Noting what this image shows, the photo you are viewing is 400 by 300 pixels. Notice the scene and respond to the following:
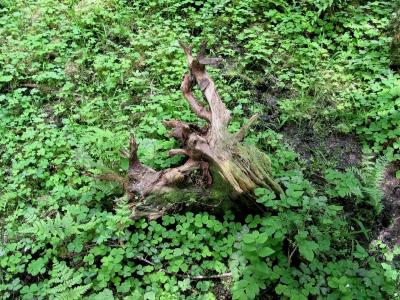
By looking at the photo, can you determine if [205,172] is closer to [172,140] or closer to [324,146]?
[172,140]

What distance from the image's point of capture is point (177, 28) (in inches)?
237

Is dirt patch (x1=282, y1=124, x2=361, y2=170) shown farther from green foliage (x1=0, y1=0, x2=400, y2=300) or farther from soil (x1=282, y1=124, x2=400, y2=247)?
green foliage (x1=0, y1=0, x2=400, y2=300)

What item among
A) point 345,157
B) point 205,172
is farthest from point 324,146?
point 205,172

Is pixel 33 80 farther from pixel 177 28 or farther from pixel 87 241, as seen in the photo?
pixel 87 241

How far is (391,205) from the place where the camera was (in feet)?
13.0

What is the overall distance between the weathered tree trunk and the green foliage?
18cm

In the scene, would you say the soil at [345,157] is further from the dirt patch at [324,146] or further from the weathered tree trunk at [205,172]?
the weathered tree trunk at [205,172]

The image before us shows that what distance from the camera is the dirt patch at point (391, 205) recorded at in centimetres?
371

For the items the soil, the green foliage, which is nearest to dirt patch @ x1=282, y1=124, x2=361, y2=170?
the soil

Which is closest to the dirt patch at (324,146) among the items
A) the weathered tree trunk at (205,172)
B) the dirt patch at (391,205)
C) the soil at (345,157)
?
the soil at (345,157)

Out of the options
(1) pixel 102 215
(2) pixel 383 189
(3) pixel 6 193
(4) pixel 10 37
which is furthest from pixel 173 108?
(4) pixel 10 37

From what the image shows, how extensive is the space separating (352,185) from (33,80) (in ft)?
13.8

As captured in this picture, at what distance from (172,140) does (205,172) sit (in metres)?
0.86

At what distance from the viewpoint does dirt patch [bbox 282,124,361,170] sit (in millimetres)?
4395
